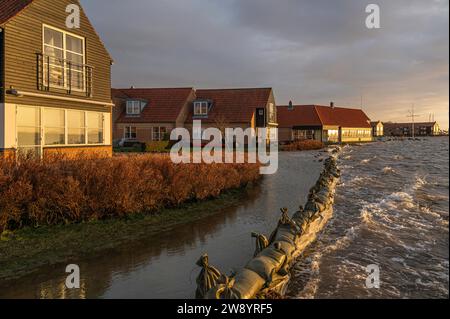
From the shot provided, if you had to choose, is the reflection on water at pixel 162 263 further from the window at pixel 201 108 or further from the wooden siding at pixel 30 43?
the window at pixel 201 108

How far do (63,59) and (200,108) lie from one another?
94.7 ft

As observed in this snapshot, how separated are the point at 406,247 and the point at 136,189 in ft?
24.4

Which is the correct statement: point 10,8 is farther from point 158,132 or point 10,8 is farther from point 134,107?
point 134,107

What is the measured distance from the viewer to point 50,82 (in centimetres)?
1770

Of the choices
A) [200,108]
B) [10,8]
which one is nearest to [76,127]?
[10,8]

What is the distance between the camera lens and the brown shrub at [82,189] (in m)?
8.73

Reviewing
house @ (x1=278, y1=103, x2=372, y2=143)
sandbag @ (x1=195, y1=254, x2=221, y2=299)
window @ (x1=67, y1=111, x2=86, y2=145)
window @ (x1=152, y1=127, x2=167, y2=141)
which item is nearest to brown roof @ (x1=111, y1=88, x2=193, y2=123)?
window @ (x1=152, y1=127, x2=167, y2=141)

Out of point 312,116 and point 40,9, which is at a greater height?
point 40,9

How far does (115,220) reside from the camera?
10328 millimetres

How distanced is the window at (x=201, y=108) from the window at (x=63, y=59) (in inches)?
1060

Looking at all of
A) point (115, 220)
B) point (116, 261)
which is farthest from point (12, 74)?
point (116, 261)
